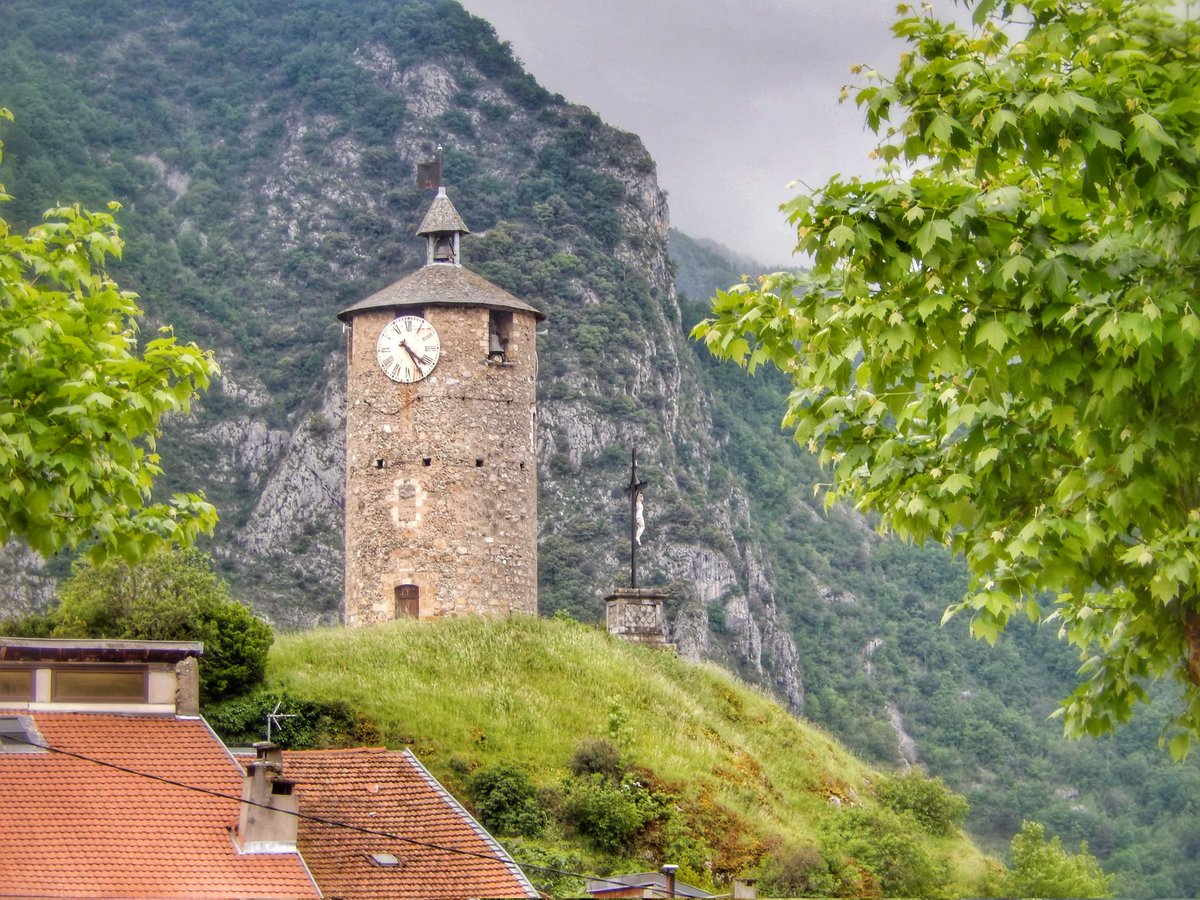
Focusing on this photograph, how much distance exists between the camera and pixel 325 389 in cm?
10300

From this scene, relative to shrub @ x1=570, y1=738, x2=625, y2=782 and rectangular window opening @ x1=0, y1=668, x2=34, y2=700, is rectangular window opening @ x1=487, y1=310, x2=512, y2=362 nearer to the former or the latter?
shrub @ x1=570, y1=738, x2=625, y2=782

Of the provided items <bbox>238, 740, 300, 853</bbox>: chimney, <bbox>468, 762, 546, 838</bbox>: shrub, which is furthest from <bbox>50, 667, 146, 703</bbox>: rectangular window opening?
<bbox>468, 762, 546, 838</bbox>: shrub

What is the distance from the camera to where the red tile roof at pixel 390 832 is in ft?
74.2

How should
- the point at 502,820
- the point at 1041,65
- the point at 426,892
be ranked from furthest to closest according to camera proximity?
1. the point at 502,820
2. the point at 426,892
3. the point at 1041,65

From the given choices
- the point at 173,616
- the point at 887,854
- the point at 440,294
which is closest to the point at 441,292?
the point at 440,294

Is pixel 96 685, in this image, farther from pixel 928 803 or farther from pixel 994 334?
pixel 928 803

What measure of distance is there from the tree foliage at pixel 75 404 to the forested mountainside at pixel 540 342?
52787 millimetres

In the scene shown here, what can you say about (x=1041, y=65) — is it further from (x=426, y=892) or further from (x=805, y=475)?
(x=805, y=475)

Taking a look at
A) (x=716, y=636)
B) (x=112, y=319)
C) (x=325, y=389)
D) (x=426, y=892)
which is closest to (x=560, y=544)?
(x=716, y=636)

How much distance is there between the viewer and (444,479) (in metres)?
40.8

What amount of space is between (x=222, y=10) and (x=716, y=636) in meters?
66.2

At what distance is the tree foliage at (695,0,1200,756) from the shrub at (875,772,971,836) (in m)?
27.2

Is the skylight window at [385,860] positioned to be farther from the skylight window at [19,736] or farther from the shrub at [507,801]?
the shrub at [507,801]

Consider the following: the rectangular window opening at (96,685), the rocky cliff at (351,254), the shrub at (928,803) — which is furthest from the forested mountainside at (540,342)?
the rectangular window opening at (96,685)
